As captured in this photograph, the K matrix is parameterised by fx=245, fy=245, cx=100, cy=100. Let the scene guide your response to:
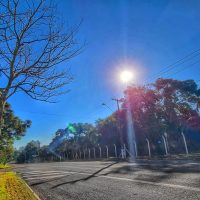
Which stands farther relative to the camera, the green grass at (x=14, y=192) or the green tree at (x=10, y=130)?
the green tree at (x=10, y=130)

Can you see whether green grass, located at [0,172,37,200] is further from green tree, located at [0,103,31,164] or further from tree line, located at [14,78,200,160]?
green tree, located at [0,103,31,164]

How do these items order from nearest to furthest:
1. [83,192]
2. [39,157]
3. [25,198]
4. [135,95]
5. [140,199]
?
[140,199]
[25,198]
[83,192]
[135,95]
[39,157]

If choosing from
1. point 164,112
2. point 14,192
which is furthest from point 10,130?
point 14,192

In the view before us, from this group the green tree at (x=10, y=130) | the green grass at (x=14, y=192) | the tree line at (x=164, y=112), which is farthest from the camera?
the green tree at (x=10, y=130)

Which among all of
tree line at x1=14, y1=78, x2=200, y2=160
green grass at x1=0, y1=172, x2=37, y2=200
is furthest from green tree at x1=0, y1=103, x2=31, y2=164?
green grass at x1=0, y1=172, x2=37, y2=200

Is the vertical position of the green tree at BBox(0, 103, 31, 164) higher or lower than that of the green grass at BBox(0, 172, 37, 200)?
higher

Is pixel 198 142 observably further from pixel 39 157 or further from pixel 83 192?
pixel 39 157

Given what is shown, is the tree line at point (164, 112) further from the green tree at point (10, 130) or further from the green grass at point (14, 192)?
the green grass at point (14, 192)

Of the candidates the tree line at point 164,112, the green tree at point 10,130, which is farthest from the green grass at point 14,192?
the green tree at point 10,130

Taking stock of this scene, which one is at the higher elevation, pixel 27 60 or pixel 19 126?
pixel 19 126

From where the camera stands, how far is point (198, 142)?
118ft

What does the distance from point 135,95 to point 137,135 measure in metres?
7.02

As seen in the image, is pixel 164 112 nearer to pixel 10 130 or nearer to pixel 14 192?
pixel 10 130

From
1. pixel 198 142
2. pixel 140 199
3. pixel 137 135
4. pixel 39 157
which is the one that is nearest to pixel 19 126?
pixel 137 135
